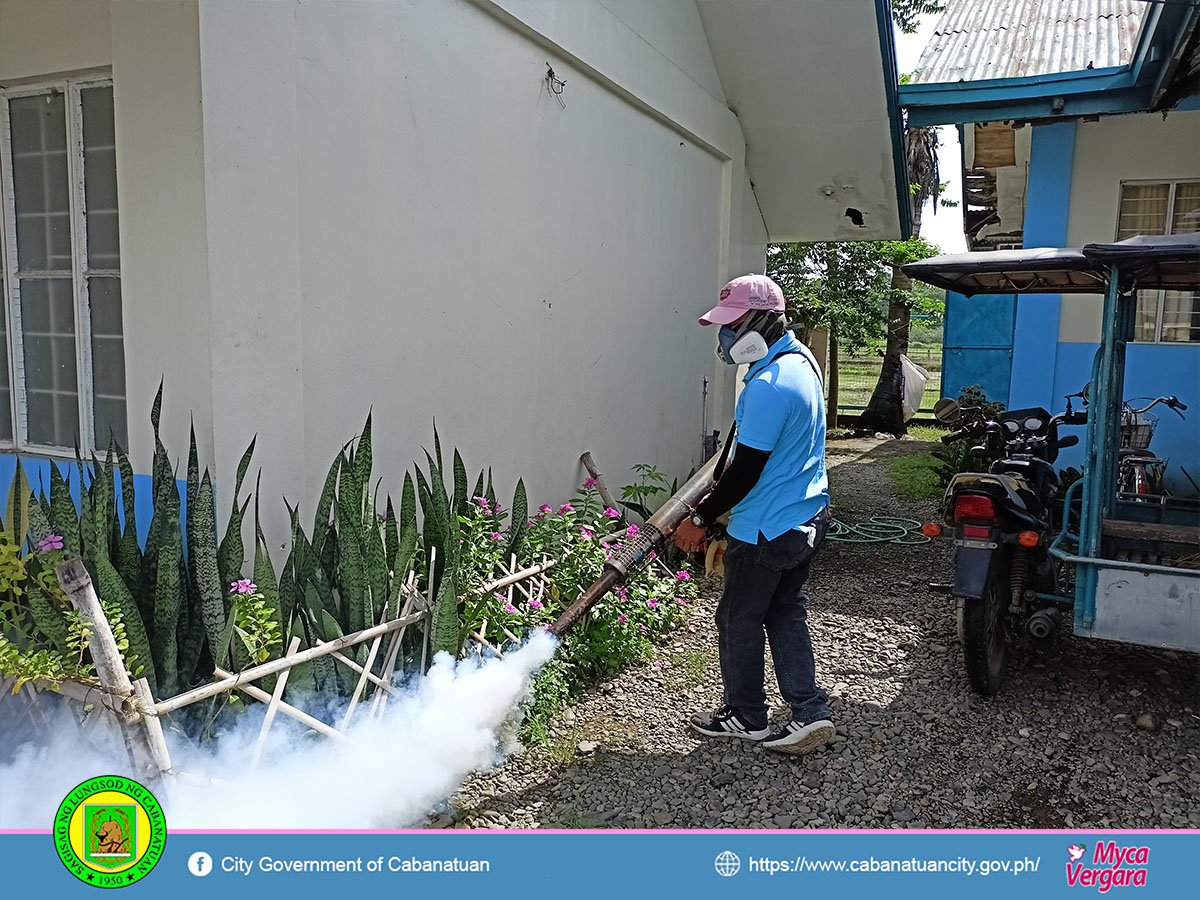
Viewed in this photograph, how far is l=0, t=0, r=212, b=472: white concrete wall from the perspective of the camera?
3.26 meters

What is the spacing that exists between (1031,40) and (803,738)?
8.14 m

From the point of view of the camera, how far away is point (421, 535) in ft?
13.2

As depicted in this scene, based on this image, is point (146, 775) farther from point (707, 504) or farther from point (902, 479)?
point (902, 479)

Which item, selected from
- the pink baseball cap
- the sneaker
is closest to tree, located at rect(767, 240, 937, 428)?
the pink baseball cap

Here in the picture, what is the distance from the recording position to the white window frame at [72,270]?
379 cm

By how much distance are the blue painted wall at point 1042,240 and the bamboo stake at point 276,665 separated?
283 inches

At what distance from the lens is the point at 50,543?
304cm

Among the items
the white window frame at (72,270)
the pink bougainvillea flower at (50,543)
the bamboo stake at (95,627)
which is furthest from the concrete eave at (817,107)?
the bamboo stake at (95,627)

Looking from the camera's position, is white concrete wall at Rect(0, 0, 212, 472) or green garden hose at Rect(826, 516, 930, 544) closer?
white concrete wall at Rect(0, 0, 212, 472)

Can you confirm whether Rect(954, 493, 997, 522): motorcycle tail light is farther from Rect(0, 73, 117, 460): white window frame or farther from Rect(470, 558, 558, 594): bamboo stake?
Rect(0, 73, 117, 460): white window frame

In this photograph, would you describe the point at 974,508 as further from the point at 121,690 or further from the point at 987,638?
the point at 121,690
